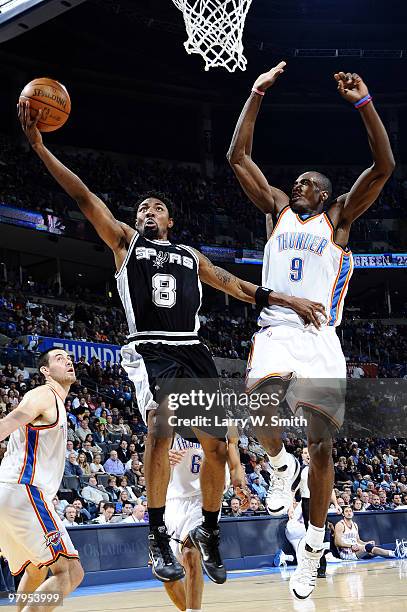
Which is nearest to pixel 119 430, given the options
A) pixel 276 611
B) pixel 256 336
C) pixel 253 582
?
pixel 253 582

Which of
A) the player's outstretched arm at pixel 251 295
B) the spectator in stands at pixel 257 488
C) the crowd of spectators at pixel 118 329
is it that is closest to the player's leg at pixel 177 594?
the player's outstretched arm at pixel 251 295

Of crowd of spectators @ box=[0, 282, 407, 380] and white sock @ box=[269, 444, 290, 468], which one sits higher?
crowd of spectators @ box=[0, 282, 407, 380]

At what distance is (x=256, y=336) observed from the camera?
5906 mm

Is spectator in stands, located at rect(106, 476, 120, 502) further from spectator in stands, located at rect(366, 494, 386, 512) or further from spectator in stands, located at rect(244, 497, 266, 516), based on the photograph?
spectator in stands, located at rect(366, 494, 386, 512)

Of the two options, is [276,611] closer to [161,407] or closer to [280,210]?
[161,407]

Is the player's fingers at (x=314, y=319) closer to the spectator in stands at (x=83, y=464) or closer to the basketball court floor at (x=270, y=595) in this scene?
the basketball court floor at (x=270, y=595)

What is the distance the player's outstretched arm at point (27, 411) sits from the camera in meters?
5.19

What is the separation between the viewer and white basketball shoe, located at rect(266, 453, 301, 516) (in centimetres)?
571

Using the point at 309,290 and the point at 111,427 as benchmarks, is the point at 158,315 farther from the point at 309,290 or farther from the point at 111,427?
the point at 111,427

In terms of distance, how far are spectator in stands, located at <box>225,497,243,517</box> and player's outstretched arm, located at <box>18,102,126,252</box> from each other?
8629 millimetres

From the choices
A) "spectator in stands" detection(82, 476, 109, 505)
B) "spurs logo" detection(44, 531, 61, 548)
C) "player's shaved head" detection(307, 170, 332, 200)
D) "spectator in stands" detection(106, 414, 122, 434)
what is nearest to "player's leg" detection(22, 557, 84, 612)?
"spurs logo" detection(44, 531, 61, 548)

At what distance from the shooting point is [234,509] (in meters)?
13.3

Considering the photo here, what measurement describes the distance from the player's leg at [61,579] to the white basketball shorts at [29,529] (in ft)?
0.14

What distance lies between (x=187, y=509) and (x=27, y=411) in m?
1.93
